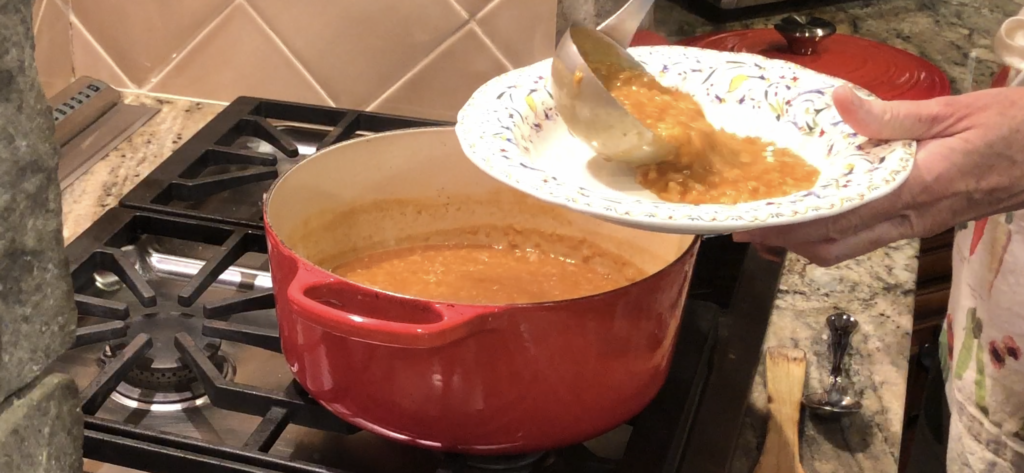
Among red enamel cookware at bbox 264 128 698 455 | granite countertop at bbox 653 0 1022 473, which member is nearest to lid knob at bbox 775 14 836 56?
granite countertop at bbox 653 0 1022 473

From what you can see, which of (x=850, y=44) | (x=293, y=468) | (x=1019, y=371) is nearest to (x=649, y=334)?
(x=293, y=468)

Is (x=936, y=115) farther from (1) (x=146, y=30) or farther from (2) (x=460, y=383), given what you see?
(1) (x=146, y=30)

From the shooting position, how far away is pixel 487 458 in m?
0.57

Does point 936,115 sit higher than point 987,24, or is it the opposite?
point 936,115

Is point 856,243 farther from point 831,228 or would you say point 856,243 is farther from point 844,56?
point 844,56

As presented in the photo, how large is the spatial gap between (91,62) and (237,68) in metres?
0.20

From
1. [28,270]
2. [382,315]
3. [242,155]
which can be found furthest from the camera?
[242,155]

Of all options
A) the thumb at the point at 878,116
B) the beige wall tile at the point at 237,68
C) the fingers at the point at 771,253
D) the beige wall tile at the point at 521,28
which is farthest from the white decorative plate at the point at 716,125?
the beige wall tile at the point at 237,68

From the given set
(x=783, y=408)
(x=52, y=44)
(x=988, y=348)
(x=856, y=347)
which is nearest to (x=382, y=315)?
(x=783, y=408)

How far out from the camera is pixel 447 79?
1022mm

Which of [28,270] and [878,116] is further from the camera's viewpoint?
[878,116]

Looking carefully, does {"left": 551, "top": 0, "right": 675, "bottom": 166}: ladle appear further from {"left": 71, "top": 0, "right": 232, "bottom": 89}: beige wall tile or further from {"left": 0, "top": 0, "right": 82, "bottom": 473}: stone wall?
{"left": 71, "top": 0, "right": 232, "bottom": 89}: beige wall tile

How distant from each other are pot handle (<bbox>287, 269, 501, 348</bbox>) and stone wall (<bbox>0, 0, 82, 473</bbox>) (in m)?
0.12

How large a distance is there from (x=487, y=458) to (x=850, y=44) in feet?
2.32
